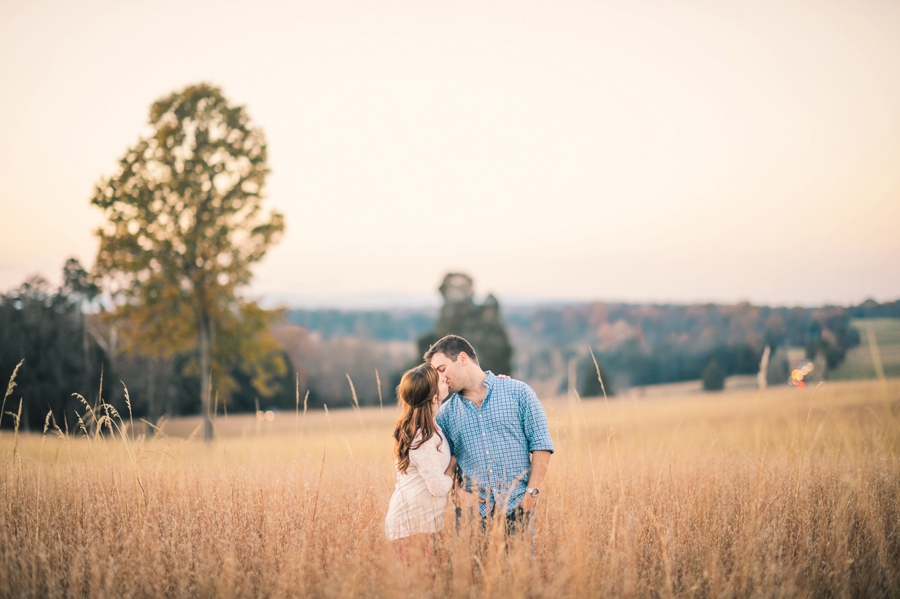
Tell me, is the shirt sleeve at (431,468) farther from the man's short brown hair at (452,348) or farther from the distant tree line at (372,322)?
the distant tree line at (372,322)

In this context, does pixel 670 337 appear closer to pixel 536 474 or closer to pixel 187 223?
pixel 187 223

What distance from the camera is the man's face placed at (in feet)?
12.4

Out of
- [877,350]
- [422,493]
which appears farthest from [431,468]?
[877,350]

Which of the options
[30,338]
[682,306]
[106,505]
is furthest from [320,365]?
[106,505]

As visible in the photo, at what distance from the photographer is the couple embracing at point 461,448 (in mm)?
3551

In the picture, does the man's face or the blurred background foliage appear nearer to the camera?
the man's face

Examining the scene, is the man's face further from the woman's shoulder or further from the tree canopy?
the tree canopy

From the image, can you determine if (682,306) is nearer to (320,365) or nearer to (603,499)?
(320,365)

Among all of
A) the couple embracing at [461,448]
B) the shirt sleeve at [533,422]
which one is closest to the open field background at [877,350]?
the shirt sleeve at [533,422]

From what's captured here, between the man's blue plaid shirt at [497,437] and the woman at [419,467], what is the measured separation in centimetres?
19

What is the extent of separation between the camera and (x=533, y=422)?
3.72 m

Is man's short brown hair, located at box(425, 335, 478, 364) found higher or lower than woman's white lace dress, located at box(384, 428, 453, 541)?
higher

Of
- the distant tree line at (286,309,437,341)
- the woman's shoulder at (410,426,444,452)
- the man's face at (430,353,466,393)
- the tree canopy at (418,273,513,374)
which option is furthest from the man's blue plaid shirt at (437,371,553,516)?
the distant tree line at (286,309,437,341)

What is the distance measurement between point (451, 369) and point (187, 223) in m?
13.8
